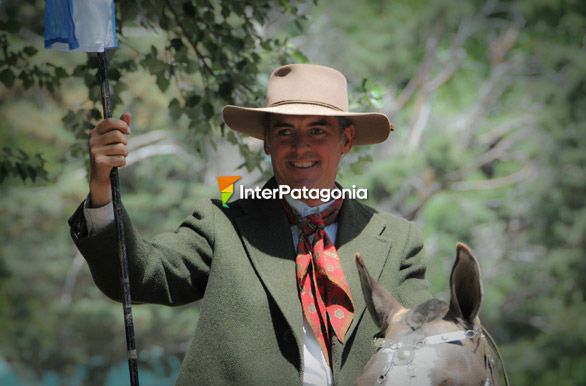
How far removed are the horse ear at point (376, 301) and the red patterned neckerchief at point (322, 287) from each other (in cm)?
37

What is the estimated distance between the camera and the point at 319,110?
275cm

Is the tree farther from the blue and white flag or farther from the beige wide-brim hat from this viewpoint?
the blue and white flag

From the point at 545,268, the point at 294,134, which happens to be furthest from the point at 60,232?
the point at 294,134

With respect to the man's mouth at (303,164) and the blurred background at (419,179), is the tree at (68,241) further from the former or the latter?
the man's mouth at (303,164)

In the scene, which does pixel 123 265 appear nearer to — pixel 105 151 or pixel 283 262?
pixel 105 151

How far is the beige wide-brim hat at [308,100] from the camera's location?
277cm

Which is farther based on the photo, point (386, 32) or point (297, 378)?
point (386, 32)

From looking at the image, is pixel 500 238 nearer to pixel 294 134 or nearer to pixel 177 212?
pixel 177 212

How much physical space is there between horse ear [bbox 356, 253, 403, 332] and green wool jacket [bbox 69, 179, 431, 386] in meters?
0.38

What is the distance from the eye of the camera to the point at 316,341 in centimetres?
256

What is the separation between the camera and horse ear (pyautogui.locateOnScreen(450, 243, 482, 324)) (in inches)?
78.7

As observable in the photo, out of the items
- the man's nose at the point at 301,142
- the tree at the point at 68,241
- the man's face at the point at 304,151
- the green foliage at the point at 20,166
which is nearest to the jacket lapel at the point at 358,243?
the man's face at the point at 304,151

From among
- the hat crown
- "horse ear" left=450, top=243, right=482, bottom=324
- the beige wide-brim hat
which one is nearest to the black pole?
the beige wide-brim hat

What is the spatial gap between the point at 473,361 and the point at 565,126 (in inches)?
504
